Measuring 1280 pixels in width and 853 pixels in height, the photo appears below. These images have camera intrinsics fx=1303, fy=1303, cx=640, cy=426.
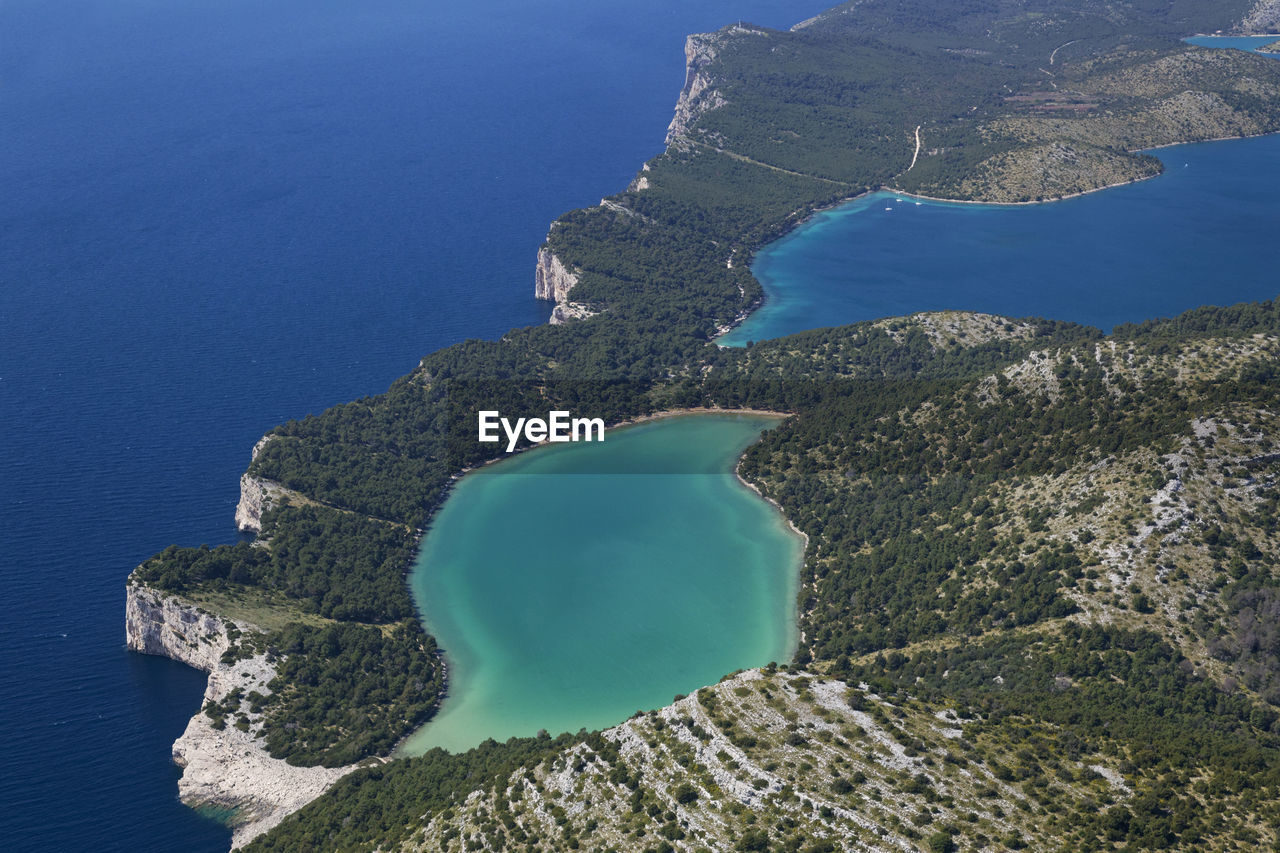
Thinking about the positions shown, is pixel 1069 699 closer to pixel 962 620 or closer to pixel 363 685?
pixel 962 620

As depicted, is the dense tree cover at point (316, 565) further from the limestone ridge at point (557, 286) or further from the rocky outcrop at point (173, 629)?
the limestone ridge at point (557, 286)

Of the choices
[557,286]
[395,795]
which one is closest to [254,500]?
[395,795]

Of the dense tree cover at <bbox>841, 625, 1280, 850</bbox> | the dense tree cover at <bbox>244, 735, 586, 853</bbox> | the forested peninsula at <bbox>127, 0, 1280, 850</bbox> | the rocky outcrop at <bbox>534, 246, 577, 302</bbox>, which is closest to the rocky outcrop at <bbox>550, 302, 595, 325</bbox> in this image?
→ the rocky outcrop at <bbox>534, 246, 577, 302</bbox>

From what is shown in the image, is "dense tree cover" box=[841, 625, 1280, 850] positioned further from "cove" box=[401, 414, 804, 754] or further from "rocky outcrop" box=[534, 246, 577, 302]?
"rocky outcrop" box=[534, 246, 577, 302]

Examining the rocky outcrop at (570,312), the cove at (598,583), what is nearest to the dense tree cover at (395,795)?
the cove at (598,583)

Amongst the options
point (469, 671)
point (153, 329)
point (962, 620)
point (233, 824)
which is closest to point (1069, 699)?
point (962, 620)

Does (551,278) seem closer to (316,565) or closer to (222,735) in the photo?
(316,565)
